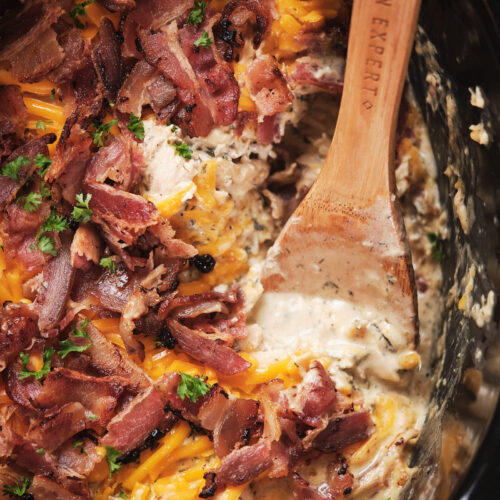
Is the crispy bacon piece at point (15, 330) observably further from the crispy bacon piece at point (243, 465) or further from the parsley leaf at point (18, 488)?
the crispy bacon piece at point (243, 465)

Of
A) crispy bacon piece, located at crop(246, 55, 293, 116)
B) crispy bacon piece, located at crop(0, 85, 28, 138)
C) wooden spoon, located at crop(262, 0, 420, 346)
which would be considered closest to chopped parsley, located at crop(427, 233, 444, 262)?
wooden spoon, located at crop(262, 0, 420, 346)

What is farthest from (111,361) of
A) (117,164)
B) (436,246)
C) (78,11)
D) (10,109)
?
(436,246)

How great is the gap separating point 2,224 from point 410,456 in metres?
2.23

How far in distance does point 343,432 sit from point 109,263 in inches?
52.1

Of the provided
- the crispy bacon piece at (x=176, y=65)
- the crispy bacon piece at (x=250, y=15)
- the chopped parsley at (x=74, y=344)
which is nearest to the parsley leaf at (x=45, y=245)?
the chopped parsley at (x=74, y=344)

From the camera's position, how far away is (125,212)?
2.98 meters

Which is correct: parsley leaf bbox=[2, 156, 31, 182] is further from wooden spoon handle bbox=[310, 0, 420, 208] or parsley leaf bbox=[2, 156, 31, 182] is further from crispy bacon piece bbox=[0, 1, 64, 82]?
wooden spoon handle bbox=[310, 0, 420, 208]

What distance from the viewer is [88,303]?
3.11m

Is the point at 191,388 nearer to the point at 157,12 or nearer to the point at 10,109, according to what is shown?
the point at 10,109

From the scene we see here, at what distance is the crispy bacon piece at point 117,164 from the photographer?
119 inches

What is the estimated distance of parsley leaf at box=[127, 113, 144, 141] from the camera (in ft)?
10.2

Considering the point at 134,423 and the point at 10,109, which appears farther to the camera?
the point at 10,109

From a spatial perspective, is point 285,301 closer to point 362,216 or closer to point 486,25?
point 362,216

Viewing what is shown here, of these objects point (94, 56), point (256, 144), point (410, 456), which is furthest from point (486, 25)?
point (410, 456)
